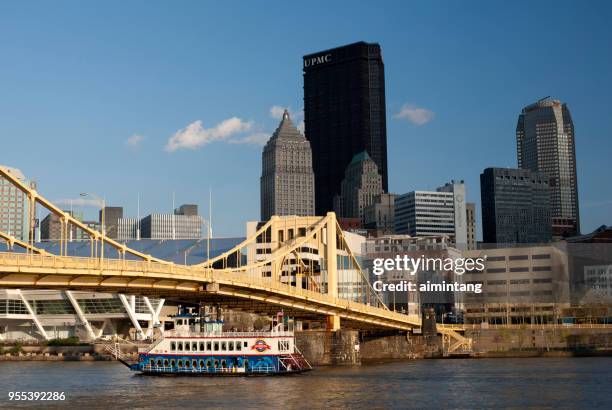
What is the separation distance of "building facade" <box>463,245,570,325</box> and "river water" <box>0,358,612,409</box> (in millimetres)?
58508

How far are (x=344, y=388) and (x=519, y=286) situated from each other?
91042 millimetres

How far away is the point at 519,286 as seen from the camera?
151 metres

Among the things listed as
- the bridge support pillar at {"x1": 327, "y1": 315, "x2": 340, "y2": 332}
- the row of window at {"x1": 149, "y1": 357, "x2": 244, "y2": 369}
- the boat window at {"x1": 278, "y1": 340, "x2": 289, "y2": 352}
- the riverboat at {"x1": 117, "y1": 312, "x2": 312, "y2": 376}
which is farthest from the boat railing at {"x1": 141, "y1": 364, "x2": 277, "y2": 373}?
the bridge support pillar at {"x1": 327, "y1": 315, "x2": 340, "y2": 332}

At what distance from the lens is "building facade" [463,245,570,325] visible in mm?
147750

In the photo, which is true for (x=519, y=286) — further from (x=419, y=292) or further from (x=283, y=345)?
(x=283, y=345)

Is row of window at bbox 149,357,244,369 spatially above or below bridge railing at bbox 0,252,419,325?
below

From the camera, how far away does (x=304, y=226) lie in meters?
111

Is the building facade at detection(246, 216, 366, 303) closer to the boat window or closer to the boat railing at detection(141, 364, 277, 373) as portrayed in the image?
the boat window

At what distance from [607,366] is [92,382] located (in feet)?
155

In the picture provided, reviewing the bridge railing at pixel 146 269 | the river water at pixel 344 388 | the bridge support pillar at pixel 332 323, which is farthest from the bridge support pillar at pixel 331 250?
the river water at pixel 344 388

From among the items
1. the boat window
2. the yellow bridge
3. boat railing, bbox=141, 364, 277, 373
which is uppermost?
the yellow bridge

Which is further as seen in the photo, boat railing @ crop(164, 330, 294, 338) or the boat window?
the boat window

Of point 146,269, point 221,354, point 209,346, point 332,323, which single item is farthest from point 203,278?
point 332,323

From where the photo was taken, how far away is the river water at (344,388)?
5597 centimetres
